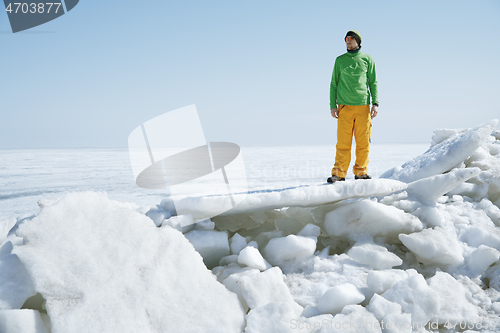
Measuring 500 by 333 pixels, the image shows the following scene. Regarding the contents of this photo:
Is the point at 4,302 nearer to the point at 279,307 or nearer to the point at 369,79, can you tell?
the point at 279,307

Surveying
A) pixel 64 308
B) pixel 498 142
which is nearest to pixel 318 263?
pixel 64 308

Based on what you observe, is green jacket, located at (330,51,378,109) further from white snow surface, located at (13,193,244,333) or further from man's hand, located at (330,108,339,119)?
white snow surface, located at (13,193,244,333)

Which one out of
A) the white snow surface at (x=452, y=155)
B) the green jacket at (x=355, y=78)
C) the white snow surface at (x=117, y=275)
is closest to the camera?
the white snow surface at (x=117, y=275)

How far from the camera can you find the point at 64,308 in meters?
1.32

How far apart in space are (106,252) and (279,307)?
0.88 meters

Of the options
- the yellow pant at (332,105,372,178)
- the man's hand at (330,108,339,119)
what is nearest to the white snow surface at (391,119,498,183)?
the yellow pant at (332,105,372,178)

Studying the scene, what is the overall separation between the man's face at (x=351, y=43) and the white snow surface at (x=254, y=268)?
1.59 metres

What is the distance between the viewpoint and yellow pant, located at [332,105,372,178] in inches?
122

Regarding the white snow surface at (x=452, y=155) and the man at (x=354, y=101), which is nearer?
the white snow surface at (x=452, y=155)

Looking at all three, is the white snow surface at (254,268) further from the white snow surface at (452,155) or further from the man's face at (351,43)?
the man's face at (351,43)

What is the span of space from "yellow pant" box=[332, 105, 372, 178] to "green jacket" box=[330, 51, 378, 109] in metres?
0.09

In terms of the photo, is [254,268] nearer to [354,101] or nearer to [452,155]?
[354,101]

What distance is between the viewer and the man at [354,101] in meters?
3.09

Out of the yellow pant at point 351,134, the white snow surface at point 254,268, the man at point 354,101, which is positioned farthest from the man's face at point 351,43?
the white snow surface at point 254,268
